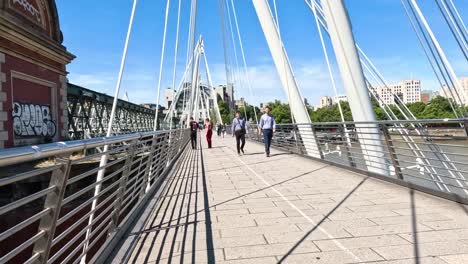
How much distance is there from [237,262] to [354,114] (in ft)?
20.8

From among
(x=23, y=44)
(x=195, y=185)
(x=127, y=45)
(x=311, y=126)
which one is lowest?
(x=195, y=185)

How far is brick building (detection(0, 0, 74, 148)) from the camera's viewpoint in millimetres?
16391

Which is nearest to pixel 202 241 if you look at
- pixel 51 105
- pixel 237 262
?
pixel 237 262

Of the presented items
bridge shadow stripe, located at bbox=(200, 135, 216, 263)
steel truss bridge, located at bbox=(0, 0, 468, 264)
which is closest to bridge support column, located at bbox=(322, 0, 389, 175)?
steel truss bridge, located at bbox=(0, 0, 468, 264)

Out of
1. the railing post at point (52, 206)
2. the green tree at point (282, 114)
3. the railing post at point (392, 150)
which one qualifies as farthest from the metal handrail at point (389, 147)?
the green tree at point (282, 114)

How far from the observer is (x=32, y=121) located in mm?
18438

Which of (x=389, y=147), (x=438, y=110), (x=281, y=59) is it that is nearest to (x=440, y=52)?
(x=389, y=147)

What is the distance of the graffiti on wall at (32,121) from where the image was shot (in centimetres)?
1727

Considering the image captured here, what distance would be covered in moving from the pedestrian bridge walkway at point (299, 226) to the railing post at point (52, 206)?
1163 millimetres

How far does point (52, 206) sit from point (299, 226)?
9.32 ft

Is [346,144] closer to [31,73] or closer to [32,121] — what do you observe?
[32,121]

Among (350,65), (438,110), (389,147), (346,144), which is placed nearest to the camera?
(389,147)

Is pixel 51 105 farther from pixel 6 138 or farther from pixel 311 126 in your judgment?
pixel 311 126

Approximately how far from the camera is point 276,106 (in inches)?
4348
